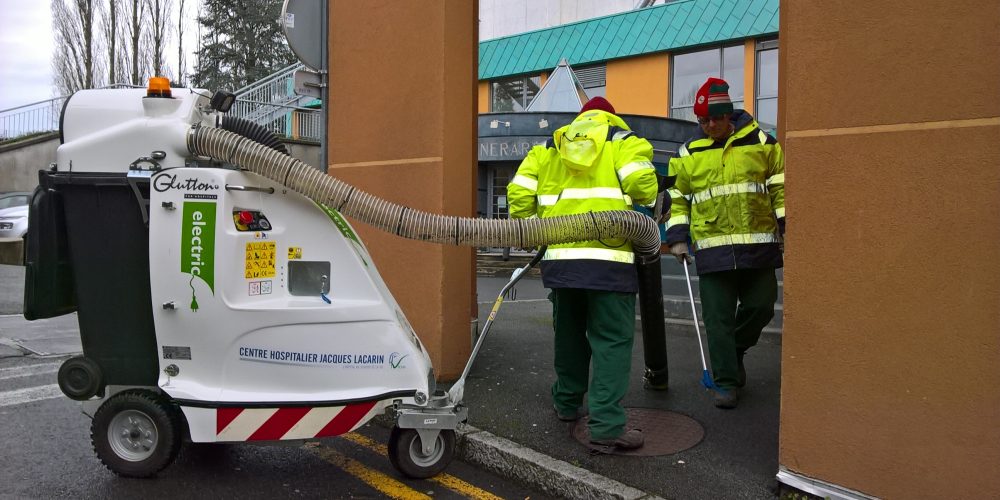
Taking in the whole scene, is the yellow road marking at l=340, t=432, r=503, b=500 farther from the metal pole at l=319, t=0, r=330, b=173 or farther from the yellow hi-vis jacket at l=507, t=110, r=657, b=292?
the metal pole at l=319, t=0, r=330, b=173

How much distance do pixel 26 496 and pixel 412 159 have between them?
3.04 m

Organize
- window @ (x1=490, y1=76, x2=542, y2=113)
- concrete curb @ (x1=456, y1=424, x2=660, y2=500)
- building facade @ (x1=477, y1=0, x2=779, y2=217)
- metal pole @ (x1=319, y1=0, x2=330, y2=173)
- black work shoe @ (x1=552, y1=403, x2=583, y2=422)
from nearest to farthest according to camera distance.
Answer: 1. concrete curb @ (x1=456, y1=424, x2=660, y2=500)
2. black work shoe @ (x1=552, y1=403, x2=583, y2=422)
3. metal pole @ (x1=319, y1=0, x2=330, y2=173)
4. building facade @ (x1=477, y1=0, x2=779, y2=217)
5. window @ (x1=490, y1=76, x2=542, y2=113)

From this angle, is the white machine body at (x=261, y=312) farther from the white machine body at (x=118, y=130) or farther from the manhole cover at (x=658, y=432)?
the manhole cover at (x=658, y=432)

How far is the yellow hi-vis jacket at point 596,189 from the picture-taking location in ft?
12.2

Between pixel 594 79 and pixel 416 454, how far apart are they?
1838cm

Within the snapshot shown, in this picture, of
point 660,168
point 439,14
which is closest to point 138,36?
point 660,168

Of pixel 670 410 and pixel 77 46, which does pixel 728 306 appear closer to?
pixel 670 410

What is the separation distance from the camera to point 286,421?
3.41 m

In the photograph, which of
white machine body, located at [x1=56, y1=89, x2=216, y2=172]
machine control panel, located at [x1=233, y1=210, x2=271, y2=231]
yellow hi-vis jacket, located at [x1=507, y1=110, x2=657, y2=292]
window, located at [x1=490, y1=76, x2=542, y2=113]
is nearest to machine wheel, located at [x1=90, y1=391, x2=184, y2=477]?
Answer: machine control panel, located at [x1=233, y1=210, x2=271, y2=231]

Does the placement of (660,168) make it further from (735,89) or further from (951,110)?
(951,110)

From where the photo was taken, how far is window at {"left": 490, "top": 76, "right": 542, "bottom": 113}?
22297mm

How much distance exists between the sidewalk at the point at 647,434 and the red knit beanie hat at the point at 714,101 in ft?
6.05

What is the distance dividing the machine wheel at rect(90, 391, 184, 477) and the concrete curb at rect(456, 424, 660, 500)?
149 centimetres

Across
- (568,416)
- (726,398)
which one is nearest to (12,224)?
(568,416)
